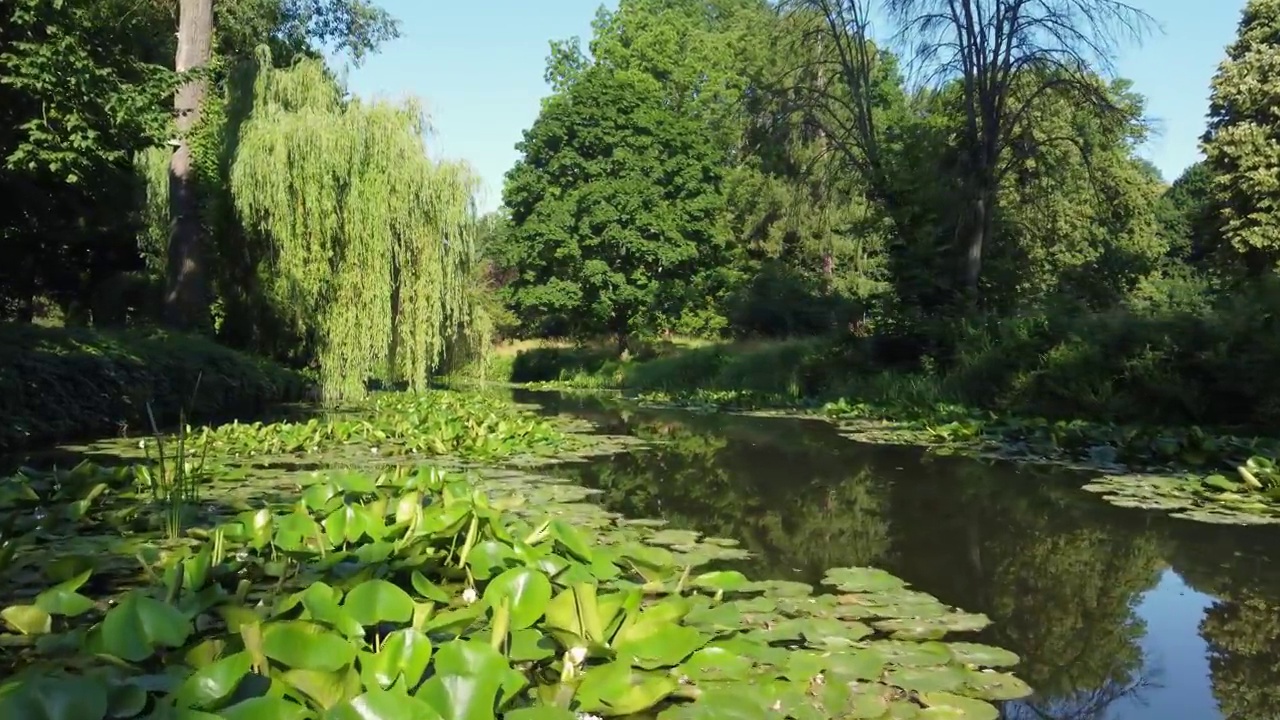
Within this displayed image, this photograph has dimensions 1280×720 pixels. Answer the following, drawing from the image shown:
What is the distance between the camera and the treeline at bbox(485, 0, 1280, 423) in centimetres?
1242

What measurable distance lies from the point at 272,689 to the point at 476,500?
216 centimetres

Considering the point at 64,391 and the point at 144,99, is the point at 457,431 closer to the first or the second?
the point at 64,391

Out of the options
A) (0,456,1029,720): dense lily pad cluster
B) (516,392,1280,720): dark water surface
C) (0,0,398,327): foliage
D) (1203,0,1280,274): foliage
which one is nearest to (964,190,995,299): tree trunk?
(516,392,1280,720): dark water surface

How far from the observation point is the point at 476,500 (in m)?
4.32

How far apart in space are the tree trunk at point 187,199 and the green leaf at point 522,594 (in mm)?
13782

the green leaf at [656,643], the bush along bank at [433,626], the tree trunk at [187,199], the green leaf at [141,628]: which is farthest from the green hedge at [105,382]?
the green leaf at [656,643]

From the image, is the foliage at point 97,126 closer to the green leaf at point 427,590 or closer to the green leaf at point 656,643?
the green leaf at point 427,590

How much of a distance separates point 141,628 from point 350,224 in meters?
12.7

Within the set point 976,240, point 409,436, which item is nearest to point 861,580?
point 409,436

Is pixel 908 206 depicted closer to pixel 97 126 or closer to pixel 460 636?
pixel 97 126

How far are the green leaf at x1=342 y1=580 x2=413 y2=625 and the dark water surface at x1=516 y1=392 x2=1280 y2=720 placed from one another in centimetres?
175

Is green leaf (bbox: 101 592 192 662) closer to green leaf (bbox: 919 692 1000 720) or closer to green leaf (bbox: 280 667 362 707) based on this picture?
green leaf (bbox: 280 667 362 707)

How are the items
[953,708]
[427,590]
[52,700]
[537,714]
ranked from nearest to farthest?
1. [52,700]
2. [537,714]
3. [953,708]
4. [427,590]

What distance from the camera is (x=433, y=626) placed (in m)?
2.69
